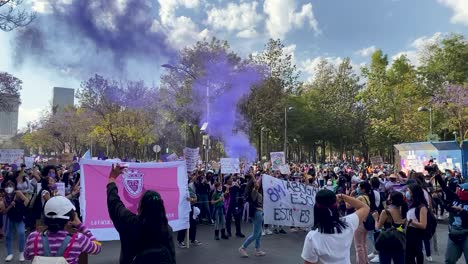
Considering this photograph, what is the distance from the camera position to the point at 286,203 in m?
10.5

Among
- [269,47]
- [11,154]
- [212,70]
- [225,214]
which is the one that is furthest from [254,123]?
[225,214]

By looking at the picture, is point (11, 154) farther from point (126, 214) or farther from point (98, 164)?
point (126, 214)

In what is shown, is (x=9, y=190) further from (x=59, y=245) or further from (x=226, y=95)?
(x=226, y=95)

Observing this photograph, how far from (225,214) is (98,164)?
16.4ft

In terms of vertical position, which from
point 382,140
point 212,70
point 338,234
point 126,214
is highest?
point 212,70

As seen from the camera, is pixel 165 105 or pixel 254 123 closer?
pixel 165 105

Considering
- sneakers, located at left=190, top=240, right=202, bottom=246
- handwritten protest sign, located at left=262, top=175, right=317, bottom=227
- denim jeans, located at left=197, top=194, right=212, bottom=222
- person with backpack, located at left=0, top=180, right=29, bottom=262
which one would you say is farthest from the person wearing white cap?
denim jeans, located at left=197, top=194, right=212, bottom=222

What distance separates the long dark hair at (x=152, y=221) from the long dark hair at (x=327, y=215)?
127 centimetres

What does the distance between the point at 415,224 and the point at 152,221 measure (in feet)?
14.4

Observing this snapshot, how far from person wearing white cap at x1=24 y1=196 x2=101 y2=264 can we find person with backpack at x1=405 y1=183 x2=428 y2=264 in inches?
182

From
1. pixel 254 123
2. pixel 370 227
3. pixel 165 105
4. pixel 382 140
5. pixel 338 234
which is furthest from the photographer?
pixel 382 140

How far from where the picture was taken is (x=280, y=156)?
1981 centimetres

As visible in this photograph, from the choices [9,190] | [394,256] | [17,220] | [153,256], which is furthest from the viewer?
[9,190]

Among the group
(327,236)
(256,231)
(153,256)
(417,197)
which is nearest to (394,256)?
(417,197)
